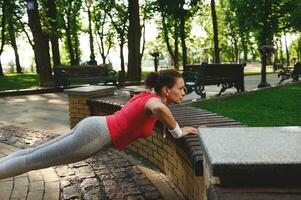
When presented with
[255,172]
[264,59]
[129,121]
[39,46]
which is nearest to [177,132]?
[129,121]

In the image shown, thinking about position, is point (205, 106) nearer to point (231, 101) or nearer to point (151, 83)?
point (231, 101)

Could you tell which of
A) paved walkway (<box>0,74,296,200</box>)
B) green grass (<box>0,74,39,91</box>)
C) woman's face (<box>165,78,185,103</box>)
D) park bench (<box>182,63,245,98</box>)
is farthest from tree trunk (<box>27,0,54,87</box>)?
woman's face (<box>165,78,185,103</box>)

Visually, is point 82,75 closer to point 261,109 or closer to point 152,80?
point 261,109

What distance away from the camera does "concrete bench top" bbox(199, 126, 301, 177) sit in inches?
64.9

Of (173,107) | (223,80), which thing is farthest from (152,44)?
(173,107)

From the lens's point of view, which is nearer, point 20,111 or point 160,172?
point 160,172

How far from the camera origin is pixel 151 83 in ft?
10.7

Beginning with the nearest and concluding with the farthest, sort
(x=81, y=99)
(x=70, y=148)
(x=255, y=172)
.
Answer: (x=255, y=172)
(x=70, y=148)
(x=81, y=99)

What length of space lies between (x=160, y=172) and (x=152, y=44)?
88212 millimetres

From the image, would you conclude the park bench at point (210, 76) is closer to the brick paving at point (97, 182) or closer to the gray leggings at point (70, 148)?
the brick paving at point (97, 182)

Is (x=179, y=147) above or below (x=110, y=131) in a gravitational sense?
below

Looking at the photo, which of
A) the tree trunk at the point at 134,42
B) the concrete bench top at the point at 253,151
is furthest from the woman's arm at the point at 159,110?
the tree trunk at the point at 134,42

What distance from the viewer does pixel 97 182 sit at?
405cm

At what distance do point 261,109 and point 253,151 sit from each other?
686 cm
